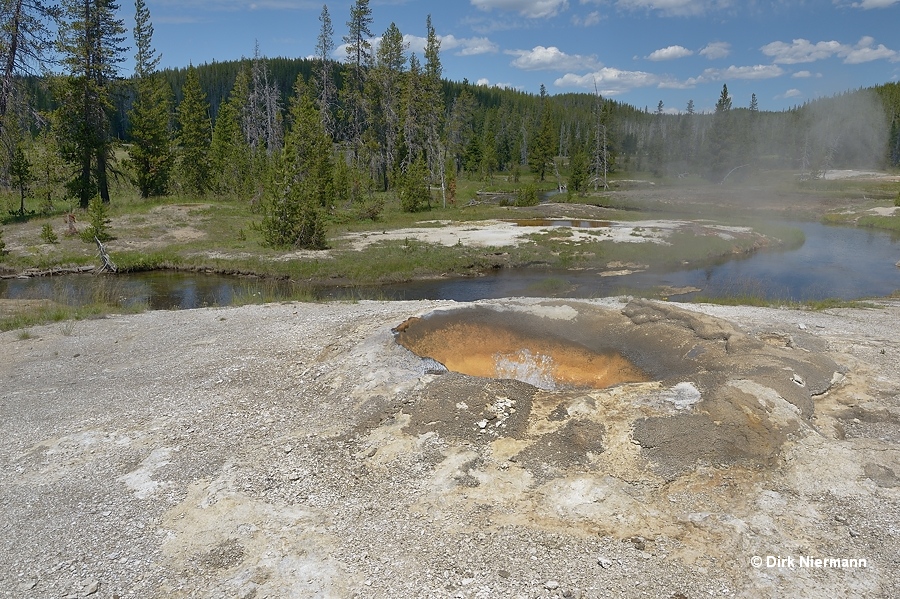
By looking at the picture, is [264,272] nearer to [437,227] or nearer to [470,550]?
[437,227]

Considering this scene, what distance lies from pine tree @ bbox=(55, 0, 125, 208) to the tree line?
0.29 ft

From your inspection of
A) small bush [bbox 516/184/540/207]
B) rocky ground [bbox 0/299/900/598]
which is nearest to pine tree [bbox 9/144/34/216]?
rocky ground [bbox 0/299/900/598]

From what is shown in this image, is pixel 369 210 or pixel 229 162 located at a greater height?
pixel 229 162

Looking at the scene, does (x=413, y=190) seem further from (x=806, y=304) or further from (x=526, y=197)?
(x=806, y=304)

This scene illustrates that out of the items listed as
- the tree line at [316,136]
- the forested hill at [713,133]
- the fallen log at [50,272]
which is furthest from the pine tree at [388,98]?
the fallen log at [50,272]

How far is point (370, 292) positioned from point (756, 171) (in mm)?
85932

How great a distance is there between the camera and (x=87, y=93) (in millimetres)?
34656

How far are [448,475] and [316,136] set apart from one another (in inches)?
→ 1414

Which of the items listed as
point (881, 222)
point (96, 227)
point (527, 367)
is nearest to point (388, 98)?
point (96, 227)

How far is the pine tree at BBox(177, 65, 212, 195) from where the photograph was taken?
4750 cm

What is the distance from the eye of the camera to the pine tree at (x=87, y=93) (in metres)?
34.0

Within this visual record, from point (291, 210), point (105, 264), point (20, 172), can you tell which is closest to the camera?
point (105, 264)

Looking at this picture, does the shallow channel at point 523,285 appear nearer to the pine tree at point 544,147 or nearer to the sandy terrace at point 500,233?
the sandy terrace at point 500,233

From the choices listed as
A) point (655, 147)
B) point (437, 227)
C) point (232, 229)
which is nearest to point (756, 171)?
point (655, 147)
